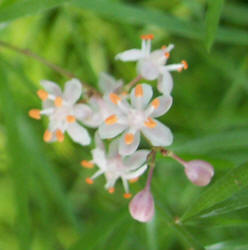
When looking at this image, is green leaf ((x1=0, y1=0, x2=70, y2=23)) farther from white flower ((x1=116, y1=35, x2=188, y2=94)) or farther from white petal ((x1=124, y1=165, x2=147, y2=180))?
white petal ((x1=124, y1=165, x2=147, y2=180))

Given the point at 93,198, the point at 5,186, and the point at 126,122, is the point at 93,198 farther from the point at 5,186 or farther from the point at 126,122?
the point at 126,122

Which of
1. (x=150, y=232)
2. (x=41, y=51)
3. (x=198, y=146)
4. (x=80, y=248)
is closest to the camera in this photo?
(x=80, y=248)

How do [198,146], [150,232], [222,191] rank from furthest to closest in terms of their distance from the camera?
1. [150,232]
2. [198,146]
3. [222,191]

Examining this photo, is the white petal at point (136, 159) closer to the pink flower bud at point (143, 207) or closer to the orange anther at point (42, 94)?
the pink flower bud at point (143, 207)

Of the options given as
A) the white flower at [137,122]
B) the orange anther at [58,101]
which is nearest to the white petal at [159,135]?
the white flower at [137,122]

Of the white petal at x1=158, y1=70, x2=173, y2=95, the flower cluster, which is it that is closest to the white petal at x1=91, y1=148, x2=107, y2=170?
the flower cluster

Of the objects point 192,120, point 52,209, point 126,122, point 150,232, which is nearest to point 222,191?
point 126,122
